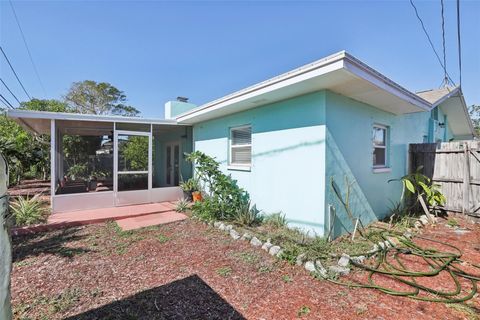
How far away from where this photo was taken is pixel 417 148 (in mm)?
7828

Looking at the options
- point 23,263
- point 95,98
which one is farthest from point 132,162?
point 95,98

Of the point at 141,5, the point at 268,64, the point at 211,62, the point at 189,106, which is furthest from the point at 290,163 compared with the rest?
the point at 211,62

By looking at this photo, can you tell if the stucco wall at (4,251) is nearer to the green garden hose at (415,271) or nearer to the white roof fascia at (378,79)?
the green garden hose at (415,271)

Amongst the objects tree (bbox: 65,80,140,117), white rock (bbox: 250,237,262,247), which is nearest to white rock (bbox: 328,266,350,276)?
white rock (bbox: 250,237,262,247)

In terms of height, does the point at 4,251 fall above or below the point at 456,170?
below

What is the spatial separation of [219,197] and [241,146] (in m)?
1.73

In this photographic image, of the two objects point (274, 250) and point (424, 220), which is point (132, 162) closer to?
point (274, 250)

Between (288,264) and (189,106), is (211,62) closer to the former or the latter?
(189,106)

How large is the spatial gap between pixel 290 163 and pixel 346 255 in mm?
2262

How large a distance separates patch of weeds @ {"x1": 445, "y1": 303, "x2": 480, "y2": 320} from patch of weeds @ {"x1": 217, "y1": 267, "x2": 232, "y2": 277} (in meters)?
2.86

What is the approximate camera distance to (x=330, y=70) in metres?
3.77

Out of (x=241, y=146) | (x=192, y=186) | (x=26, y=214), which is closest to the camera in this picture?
(x=26, y=214)

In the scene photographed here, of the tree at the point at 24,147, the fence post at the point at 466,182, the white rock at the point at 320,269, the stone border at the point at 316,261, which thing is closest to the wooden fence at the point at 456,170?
the fence post at the point at 466,182

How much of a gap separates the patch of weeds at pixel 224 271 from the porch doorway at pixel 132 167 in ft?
18.0
